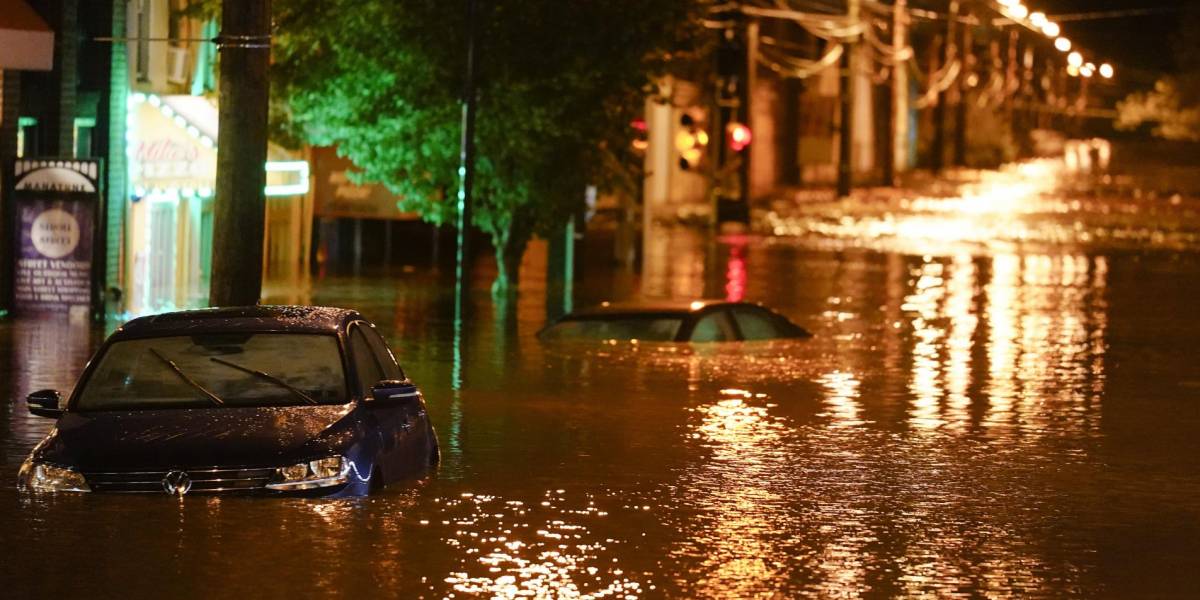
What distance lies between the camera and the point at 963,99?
324 feet

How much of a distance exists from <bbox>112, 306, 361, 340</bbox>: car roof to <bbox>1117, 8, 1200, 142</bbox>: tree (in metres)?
88.5

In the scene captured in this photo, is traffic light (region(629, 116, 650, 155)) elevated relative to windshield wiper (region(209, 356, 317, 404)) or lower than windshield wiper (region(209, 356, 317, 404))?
elevated

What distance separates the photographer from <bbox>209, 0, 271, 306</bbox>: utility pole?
53.9ft

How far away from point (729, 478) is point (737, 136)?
121 ft

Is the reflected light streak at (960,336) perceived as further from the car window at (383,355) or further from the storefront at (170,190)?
the storefront at (170,190)

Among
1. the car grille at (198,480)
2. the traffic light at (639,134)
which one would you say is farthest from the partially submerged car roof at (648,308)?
the car grille at (198,480)

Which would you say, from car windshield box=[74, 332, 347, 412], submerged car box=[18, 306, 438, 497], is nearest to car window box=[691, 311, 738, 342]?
submerged car box=[18, 306, 438, 497]

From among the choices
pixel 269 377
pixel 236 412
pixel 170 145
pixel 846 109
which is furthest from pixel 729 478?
pixel 846 109

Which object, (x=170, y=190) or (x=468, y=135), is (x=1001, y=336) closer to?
(x=468, y=135)

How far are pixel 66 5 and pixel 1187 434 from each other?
1440cm

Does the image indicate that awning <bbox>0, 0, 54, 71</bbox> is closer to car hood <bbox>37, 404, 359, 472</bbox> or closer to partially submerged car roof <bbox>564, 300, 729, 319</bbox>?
partially submerged car roof <bbox>564, 300, 729, 319</bbox>

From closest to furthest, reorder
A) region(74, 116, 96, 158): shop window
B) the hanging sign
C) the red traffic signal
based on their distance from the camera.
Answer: the hanging sign → region(74, 116, 96, 158): shop window → the red traffic signal

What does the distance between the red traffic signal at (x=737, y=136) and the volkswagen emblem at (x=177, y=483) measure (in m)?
39.8

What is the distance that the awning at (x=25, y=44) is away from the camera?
73.1 feet
